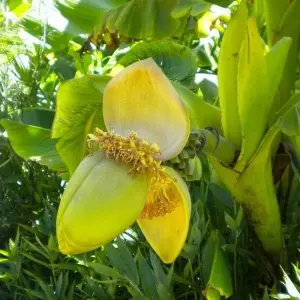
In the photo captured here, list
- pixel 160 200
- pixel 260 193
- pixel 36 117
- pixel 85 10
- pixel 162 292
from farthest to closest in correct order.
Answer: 1. pixel 85 10
2. pixel 36 117
3. pixel 260 193
4. pixel 162 292
5. pixel 160 200

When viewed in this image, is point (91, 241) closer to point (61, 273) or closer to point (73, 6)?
point (61, 273)

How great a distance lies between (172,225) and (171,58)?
0.51 m

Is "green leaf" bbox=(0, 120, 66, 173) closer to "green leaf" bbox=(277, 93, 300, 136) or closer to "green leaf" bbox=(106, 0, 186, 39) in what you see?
"green leaf" bbox=(106, 0, 186, 39)

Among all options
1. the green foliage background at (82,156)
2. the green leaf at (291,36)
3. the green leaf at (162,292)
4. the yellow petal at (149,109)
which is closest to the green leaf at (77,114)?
the green foliage background at (82,156)

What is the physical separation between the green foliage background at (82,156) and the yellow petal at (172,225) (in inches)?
1.9

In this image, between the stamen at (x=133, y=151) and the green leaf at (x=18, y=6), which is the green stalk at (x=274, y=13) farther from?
the green leaf at (x=18, y=6)

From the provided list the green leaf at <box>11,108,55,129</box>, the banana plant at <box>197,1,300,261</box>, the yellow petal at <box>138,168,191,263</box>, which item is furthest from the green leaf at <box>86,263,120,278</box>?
the green leaf at <box>11,108,55,129</box>

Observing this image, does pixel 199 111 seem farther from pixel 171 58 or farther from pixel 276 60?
pixel 171 58

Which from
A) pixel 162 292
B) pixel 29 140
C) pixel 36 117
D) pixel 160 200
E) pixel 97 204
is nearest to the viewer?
pixel 97 204

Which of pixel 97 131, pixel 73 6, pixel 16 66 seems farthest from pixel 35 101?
pixel 97 131

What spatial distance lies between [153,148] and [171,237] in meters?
0.14

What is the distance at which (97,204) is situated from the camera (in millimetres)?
722

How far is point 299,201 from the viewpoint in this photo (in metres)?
1.12

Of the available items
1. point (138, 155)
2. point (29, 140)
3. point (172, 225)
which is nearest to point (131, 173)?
point (138, 155)
